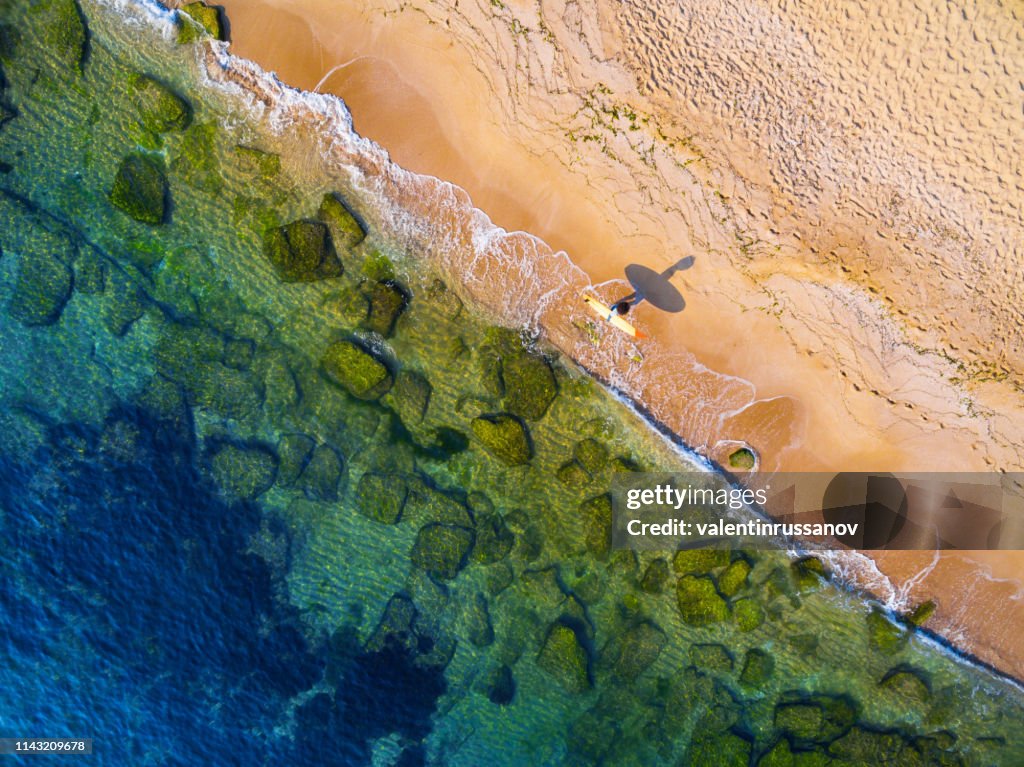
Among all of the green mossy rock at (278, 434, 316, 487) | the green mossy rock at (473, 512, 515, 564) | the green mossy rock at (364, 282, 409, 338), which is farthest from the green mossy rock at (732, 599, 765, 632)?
the green mossy rock at (278, 434, 316, 487)

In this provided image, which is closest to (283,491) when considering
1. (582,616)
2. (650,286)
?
(582,616)

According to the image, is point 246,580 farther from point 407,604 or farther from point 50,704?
point 50,704

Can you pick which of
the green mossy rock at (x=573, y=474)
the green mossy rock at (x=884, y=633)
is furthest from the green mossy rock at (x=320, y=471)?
the green mossy rock at (x=884, y=633)

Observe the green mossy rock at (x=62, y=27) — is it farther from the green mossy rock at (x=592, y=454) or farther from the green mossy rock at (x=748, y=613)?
Result: the green mossy rock at (x=748, y=613)

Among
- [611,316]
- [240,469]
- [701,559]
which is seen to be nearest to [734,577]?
[701,559]

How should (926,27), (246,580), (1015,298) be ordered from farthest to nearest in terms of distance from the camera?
(246,580) → (1015,298) → (926,27)

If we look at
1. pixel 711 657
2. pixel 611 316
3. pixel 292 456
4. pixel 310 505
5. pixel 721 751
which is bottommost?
pixel 721 751

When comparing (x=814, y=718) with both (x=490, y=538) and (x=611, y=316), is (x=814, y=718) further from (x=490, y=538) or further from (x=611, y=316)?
(x=611, y=316)
